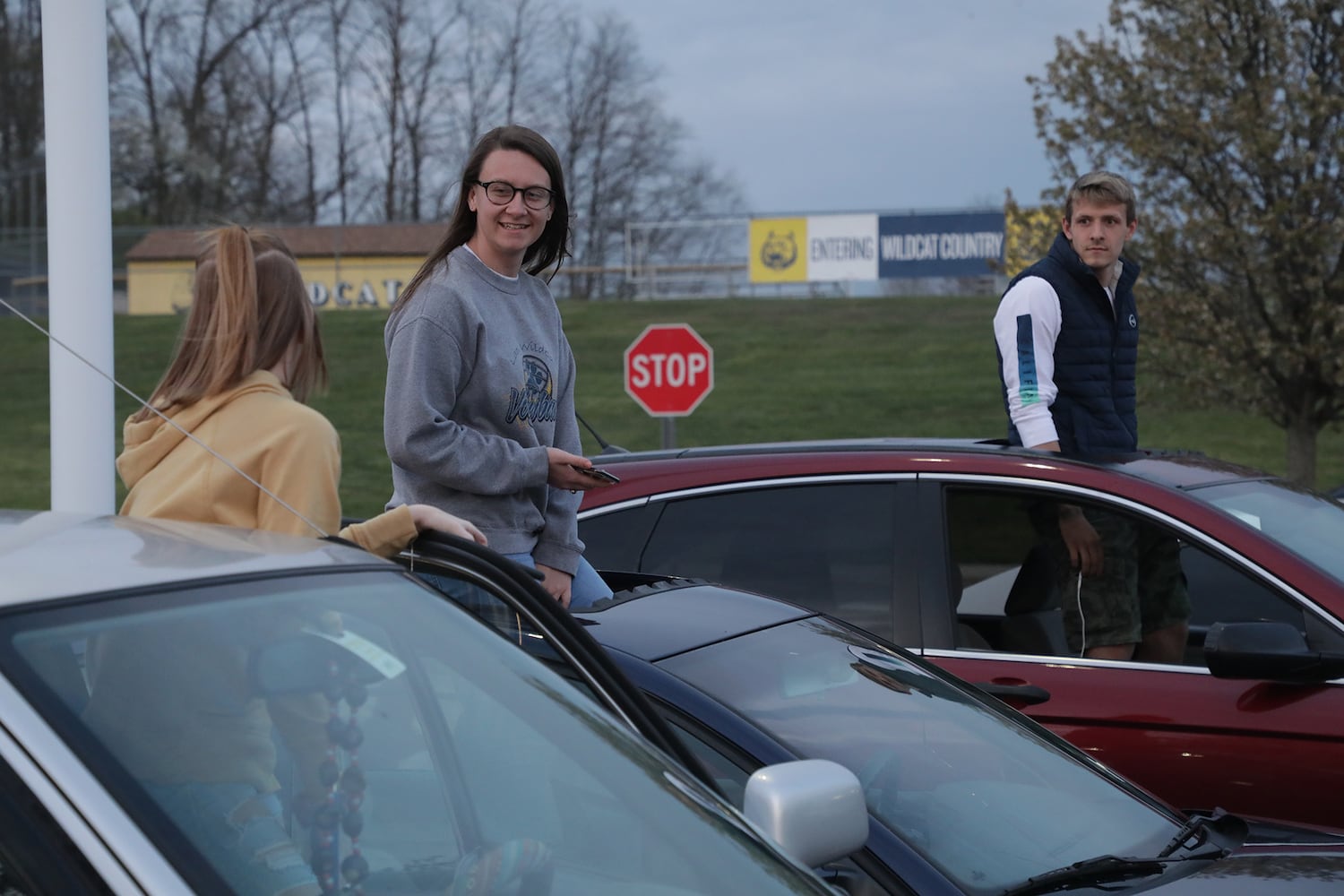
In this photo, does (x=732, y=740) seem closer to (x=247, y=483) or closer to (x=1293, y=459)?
(x=247, y=483)

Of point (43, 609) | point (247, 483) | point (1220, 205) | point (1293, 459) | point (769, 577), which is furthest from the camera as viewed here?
point (1293, 459)

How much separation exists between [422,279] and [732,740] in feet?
5.29

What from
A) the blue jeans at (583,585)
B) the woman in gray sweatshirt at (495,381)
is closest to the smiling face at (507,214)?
the woman in gray sweatshirt at (495,381)

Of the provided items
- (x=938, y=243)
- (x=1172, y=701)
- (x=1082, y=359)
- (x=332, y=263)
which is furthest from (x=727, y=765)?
(x=332, y=263)

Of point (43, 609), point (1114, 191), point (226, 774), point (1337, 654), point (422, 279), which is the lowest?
point (1337, 654)

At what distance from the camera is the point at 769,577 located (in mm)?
4199

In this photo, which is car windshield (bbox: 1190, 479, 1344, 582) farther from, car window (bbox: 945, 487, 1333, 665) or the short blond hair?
the short blond hair

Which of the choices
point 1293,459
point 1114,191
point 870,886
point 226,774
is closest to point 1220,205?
point 1293,459

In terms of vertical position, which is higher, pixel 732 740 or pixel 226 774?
pixel 226 774

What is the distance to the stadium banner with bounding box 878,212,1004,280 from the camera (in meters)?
37.3

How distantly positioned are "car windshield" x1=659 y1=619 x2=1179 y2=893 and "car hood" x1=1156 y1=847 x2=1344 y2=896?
0.56 ft

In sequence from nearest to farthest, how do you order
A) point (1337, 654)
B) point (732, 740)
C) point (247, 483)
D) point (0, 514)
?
point (0, 514) < point (732, 740) < point (247, 483) < point (1337, 654)

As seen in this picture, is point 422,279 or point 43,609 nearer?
point 43,609

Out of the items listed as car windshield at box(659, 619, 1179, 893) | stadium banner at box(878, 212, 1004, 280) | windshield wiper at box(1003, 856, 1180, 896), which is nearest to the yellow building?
stadium banner at box(878, 212, 1004, 280)
